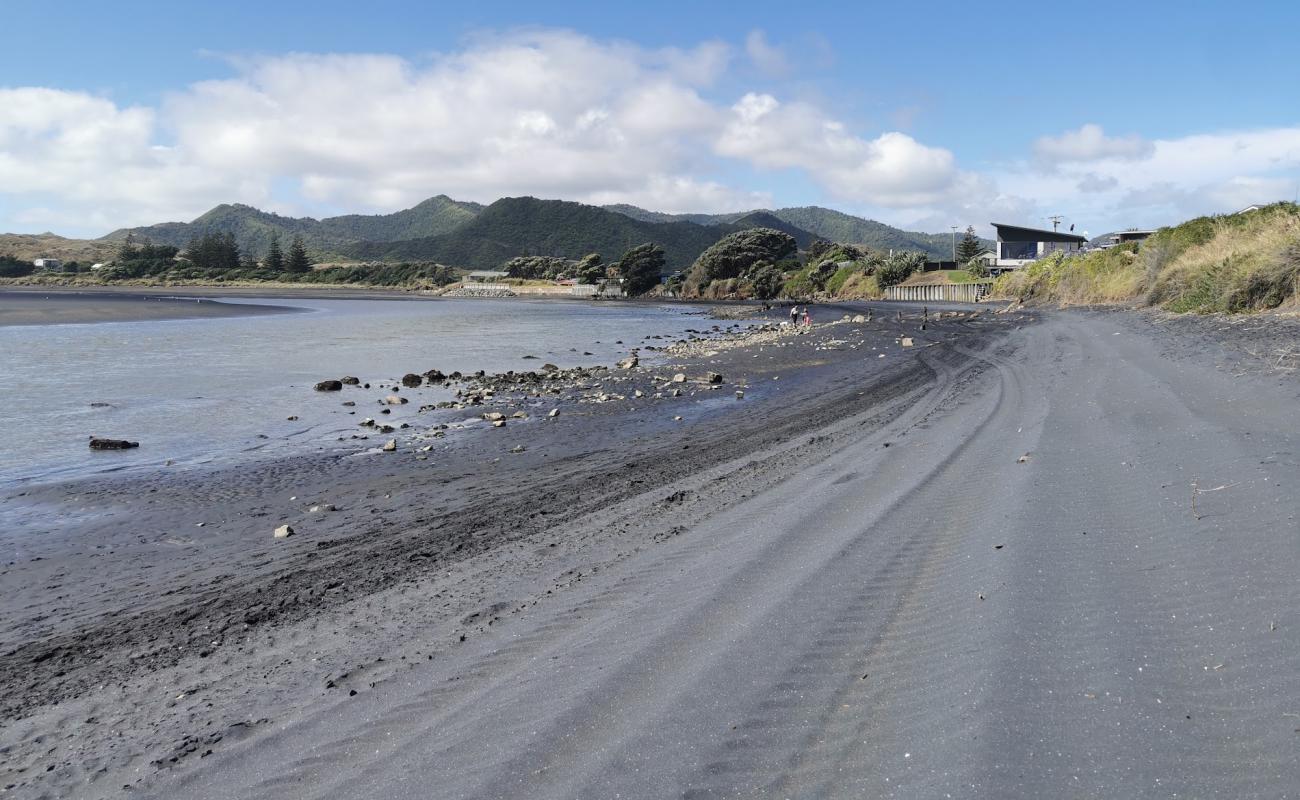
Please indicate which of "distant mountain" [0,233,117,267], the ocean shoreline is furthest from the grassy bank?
"distant mountain" [0,233,117,267]

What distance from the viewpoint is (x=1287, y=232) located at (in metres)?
21.0

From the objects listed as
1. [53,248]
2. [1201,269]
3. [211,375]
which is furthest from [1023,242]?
[53,248]

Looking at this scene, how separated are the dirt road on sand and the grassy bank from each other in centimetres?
1460

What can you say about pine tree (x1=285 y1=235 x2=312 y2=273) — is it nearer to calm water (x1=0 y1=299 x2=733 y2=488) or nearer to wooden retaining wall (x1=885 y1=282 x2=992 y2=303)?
calm water (x1=0 y1=299 x2=733 y2=488)

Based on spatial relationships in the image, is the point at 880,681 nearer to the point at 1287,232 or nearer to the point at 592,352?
the point at 1287,232

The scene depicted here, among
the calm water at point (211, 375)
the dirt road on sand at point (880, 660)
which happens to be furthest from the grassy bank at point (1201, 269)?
the calm water at point (211, 375)

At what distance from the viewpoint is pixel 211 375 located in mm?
25500

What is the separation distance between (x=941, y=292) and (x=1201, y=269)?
1858 inches

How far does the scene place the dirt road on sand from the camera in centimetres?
346

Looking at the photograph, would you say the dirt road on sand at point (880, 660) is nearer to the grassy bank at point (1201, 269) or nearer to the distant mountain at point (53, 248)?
the grassy bank at point (1201, 269)

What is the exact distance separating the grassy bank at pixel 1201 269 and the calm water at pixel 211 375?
822 inches

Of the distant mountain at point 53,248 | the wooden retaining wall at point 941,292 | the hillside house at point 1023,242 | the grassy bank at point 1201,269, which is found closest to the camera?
the grassy bank at point 1201,269

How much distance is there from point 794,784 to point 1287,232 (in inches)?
976

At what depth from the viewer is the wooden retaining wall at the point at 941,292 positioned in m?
65.9
